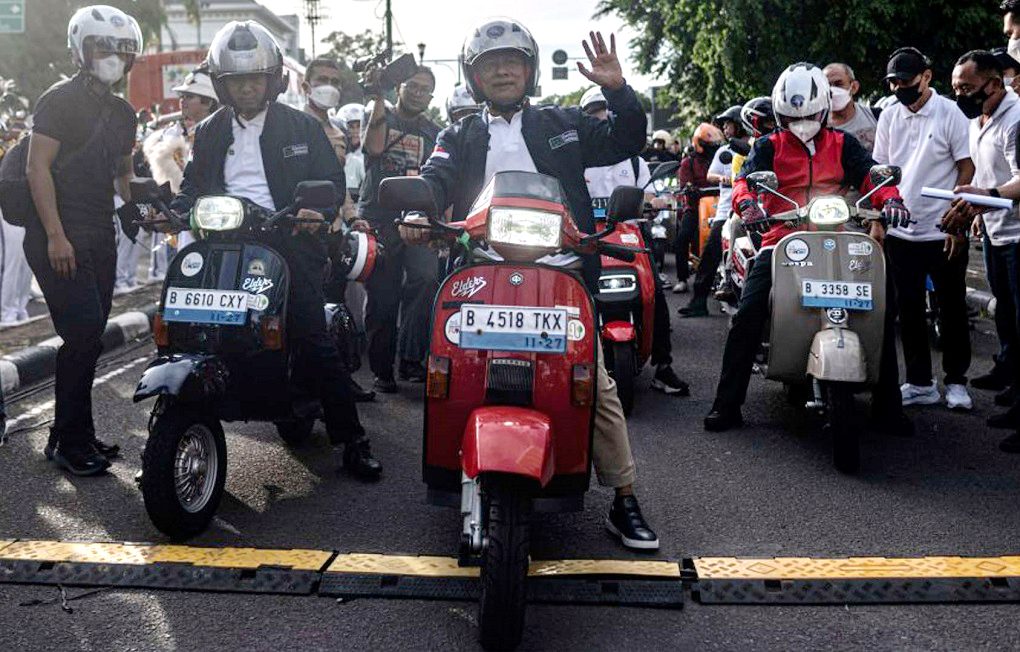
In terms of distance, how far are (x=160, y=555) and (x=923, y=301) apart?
4456mm

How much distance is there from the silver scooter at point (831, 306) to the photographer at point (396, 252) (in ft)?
7.41

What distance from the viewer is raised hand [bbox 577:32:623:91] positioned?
12.7 feet

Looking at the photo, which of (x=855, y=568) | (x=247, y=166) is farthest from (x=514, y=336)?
(x=247, y=166)

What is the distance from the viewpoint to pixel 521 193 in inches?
143

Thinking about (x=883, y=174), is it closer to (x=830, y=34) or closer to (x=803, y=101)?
(x=803, y=101)

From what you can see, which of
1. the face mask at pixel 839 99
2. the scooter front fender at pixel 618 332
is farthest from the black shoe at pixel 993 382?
the scooter front fender at pixel 618 332

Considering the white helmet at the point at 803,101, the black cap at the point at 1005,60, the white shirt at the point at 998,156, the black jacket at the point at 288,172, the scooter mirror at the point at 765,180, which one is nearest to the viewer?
the black jacket at the point at 288,172

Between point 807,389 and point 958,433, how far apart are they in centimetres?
85

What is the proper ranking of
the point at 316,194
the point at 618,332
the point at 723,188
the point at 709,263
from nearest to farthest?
the point at 316,194
the point at 618,332
the point at 723,188
the point at 709,263

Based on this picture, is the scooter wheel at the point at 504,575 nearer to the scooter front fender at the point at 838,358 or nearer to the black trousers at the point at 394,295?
the scooter front fender at the point at 838,358

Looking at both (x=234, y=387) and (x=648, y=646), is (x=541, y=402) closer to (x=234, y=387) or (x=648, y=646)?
(x=648, y=646)

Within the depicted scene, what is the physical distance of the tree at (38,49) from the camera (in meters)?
25.2

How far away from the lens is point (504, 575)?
3156 millimetres

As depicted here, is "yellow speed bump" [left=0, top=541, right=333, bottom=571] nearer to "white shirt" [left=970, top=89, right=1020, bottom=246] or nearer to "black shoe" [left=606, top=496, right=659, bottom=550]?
"black shoe" [left=606, top=496, right=659, bottom=550]
